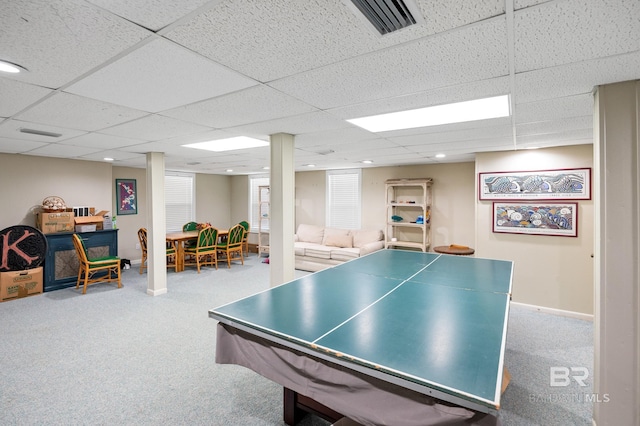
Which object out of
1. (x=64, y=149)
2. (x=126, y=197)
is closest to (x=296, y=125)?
(x=64, y=149)

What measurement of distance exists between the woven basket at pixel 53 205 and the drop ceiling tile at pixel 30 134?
2.10 m

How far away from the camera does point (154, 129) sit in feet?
10.2

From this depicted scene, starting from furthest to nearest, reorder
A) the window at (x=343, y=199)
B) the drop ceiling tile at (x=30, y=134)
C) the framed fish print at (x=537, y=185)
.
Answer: the window at (x=343, y=199)
the framed fish print at (x=537, y=185)
the drop ceiling tile at (x=30, y=134)

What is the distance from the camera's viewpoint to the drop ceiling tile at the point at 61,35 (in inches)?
43.8

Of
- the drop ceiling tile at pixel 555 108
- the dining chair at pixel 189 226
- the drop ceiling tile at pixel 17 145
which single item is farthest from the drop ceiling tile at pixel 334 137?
the dining chair at pixel 189 226

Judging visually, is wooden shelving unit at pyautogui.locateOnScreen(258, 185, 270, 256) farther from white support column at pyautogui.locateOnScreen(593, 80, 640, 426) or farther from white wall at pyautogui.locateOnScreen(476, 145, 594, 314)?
white support column at pyautogui.locateOnScreen(593, 80, 640, 426)

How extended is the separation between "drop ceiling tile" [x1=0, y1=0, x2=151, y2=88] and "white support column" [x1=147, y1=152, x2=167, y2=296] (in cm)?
328

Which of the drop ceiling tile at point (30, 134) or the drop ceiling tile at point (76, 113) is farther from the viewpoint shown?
the drop ceiling tile at point (30, 134)

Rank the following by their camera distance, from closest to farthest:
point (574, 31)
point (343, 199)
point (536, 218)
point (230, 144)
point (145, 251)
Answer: point (574, 31) → point (230, 144) → point (536, 218) → point (145, 251) → point (343, 199)

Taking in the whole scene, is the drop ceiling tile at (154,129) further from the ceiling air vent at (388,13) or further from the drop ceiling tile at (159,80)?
the ceiling air vent at (388,13)

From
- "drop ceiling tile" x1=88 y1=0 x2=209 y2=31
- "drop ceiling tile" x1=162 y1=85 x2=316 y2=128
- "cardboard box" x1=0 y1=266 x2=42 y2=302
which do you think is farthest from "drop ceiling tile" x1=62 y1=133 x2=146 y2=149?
"drop ceiling tile" x1=88 y1=0 x2=209 y2=31

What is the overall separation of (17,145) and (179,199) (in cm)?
406

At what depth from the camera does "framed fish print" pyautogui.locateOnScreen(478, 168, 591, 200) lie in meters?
4.00

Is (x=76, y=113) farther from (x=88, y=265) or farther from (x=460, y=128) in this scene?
(x=88, y=265)
